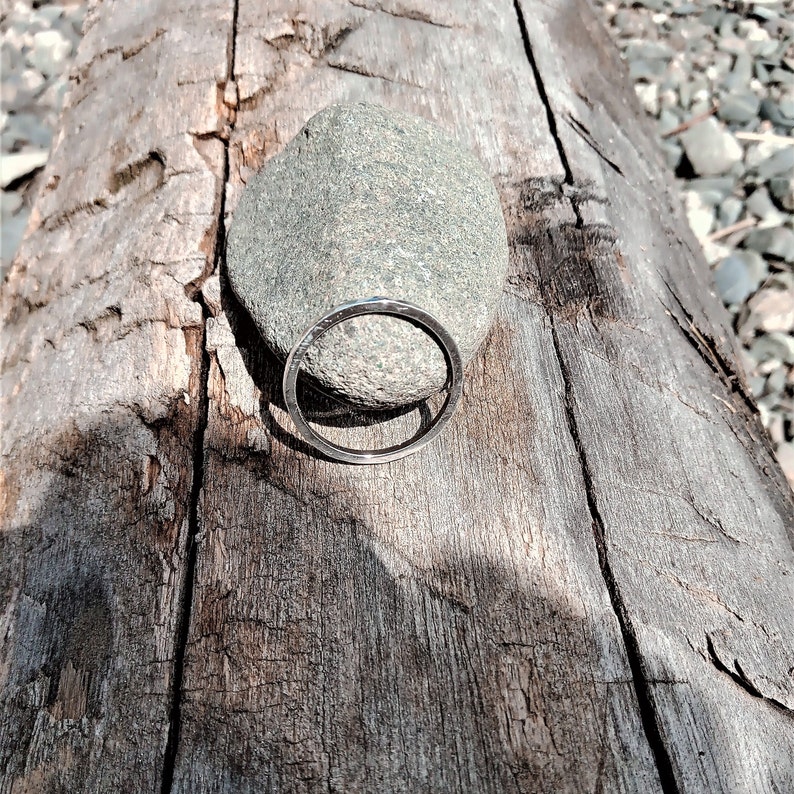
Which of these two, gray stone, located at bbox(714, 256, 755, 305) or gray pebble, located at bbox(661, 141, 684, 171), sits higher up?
gray pebble, located at bbox(661, 141, 684, 171)

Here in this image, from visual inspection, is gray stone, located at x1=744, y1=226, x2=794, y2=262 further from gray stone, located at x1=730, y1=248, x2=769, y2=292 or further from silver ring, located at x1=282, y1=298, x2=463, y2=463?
silver ring, located at x1=282, y1=298, x2=463, y2=463

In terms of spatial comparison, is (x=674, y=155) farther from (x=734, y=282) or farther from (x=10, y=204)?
(x=10, y=204)

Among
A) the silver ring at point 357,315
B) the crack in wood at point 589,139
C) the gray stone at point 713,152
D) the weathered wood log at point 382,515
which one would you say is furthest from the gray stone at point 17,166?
the gray stone at point 713,152

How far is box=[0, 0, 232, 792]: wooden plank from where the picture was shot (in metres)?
1.34

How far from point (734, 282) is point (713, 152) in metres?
0.76

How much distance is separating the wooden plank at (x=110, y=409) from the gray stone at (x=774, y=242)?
2.36 m

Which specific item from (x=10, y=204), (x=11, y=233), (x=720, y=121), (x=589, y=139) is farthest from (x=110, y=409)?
(x=720, y=121)

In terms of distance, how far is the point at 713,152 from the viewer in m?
3.49

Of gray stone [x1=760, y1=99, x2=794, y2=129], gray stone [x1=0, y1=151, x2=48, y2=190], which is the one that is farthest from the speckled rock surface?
gray stone [x1=760, y1=99, x2=794, y2=129]

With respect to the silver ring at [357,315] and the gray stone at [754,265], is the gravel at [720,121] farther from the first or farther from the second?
the silver ring at [357,315]

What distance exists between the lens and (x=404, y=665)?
1.35m

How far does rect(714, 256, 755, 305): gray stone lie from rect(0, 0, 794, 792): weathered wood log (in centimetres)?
103

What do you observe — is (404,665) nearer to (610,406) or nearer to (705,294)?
(610,406)

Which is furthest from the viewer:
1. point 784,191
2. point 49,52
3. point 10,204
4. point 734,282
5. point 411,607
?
A: point 49,52
